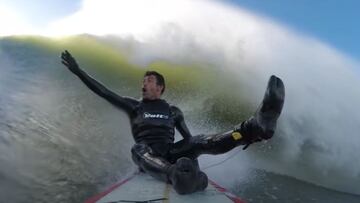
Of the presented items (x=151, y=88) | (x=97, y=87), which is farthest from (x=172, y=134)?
A: (x=97, y=87)

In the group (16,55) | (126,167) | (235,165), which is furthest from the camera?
(16,55)

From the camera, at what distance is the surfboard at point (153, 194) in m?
3.77

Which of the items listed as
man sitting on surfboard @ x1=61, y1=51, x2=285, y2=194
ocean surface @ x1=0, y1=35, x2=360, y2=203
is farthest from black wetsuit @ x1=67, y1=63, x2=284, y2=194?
ocean surface @ x1=0, y1=35, x2=360, y2=203

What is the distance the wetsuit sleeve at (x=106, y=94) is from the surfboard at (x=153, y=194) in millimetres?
1197

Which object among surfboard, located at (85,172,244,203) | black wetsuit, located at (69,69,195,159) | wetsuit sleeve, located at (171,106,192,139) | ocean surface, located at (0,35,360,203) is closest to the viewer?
surfboard, located at (85,172,244,203)

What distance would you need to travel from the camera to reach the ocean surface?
6.05 meters

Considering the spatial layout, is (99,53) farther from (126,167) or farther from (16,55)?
(126,167)

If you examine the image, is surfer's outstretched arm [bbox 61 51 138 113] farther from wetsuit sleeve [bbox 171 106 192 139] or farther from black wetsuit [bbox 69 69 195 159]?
wetsuit sleeve [bbox 171 106 192 139]

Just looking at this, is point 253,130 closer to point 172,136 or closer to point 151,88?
point 172,136

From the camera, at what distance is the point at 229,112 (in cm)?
1094

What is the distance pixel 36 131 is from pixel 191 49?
677cm

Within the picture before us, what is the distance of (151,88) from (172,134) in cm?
65

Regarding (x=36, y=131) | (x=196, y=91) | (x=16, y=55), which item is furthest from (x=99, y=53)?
(x=36, y=131)

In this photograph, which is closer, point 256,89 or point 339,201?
point 339,201
